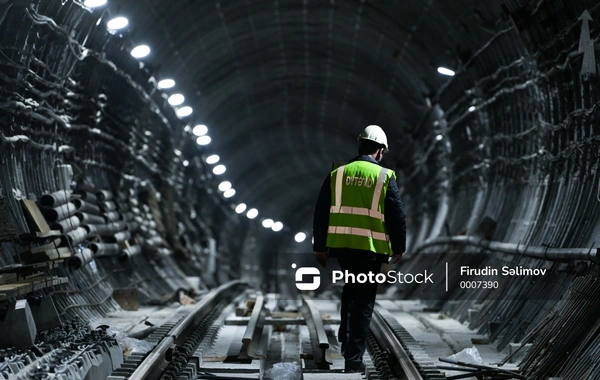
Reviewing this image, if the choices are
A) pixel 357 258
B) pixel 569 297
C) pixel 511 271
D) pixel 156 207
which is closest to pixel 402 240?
pixel 357 258

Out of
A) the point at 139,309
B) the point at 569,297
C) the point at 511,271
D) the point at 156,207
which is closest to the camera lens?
the point at 569,297

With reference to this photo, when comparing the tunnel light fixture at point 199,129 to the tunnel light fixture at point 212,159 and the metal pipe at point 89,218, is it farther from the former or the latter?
the metal pipe at point 89,218

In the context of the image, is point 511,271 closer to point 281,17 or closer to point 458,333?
point 458,333

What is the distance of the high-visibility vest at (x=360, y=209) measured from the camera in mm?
7809

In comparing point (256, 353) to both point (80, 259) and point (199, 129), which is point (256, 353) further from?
point (199, 129)

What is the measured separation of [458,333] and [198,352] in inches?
142

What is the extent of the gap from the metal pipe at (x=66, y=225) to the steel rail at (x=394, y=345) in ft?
13.7

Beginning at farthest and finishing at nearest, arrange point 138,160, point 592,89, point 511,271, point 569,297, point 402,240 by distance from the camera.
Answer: point 138,160
point 511,271
point 592,89
point 569,297
point 402,240

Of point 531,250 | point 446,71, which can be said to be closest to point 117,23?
point 531,250

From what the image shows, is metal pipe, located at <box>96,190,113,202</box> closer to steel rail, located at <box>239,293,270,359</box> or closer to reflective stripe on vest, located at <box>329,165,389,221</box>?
steel rail, located at <box>239,293,270,359</box>

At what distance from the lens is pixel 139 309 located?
1490cm

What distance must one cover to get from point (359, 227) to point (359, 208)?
15cm

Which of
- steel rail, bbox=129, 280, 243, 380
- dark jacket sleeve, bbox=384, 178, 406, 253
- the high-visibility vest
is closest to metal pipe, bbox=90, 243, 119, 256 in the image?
steel rail, bbox=129, 280, 243, 380

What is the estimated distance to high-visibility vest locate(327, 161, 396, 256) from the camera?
25.6 feet
